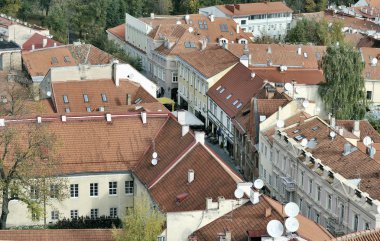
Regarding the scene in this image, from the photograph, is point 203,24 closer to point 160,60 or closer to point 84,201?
point 160,60

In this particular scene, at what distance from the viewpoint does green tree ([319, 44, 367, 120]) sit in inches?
3167

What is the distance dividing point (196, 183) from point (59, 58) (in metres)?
42.8

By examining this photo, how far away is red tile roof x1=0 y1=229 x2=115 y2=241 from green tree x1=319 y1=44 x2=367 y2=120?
124ft

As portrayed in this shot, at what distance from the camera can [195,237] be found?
4359cm

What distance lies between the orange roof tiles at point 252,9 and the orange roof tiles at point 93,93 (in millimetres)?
53513

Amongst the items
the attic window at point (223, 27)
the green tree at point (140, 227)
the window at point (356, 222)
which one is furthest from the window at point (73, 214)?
the attic window at point (223, 27)

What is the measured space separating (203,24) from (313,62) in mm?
23323

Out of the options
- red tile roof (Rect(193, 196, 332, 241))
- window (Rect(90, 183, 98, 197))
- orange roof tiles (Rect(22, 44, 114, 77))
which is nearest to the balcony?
window (Rect(90, 183, 98, 197))

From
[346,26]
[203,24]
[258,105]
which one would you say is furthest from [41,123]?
[346,26]

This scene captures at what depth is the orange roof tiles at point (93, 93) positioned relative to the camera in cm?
7256

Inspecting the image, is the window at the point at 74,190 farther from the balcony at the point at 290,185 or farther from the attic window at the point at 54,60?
the attic window at the point at 54,60

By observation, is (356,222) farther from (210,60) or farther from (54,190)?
(210,60)

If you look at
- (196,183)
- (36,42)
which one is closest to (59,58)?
(36,42)

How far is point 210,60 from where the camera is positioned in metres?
86.8
